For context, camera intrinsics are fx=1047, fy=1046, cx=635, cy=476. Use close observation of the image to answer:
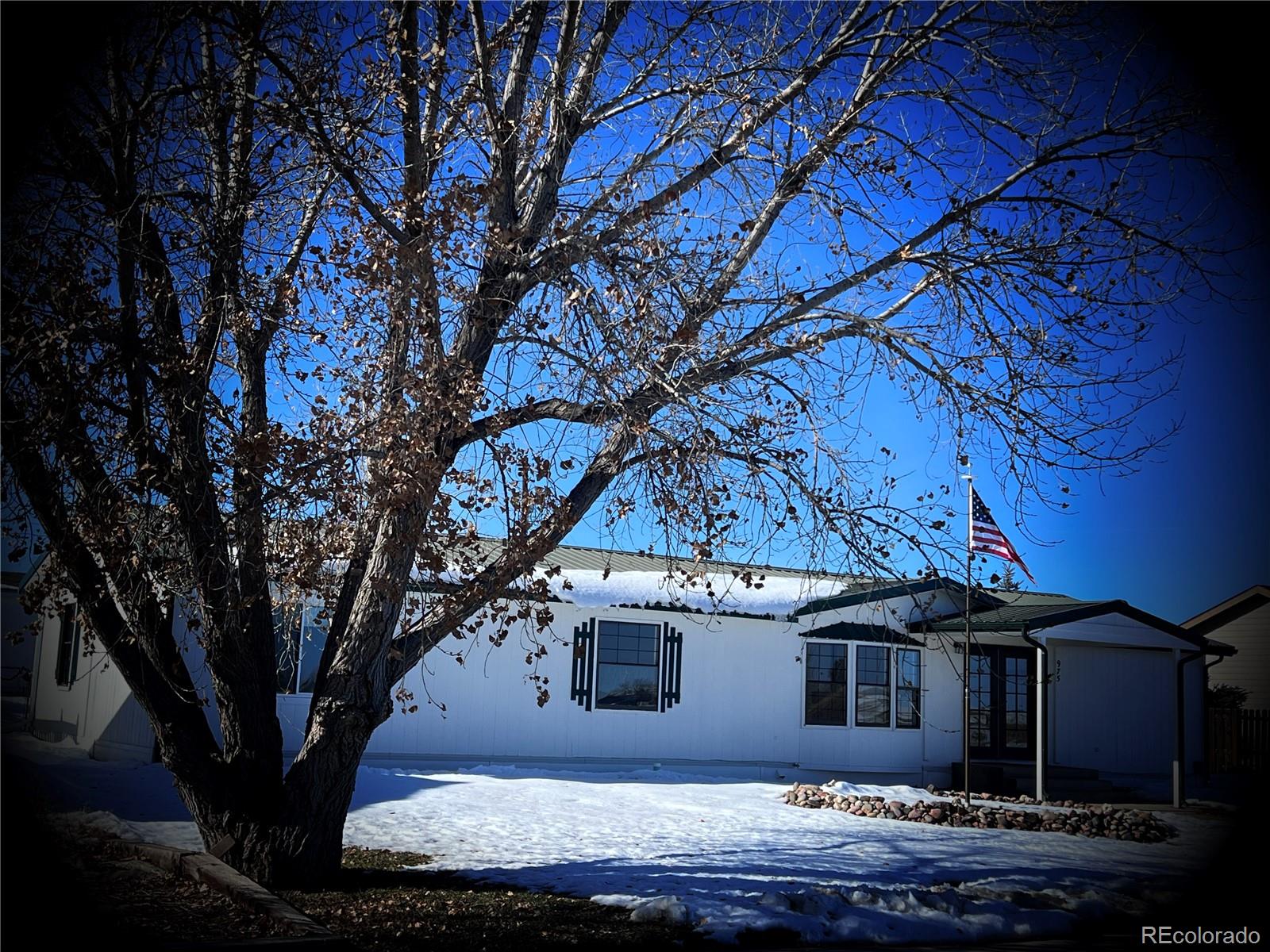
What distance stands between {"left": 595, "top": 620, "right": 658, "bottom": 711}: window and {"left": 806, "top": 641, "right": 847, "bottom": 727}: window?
302cm

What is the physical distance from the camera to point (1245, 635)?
65.4 feet

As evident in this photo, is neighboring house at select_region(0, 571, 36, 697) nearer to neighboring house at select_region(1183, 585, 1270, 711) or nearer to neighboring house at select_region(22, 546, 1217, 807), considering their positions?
neighboring house at select_region(22, 546, 1217, 807)

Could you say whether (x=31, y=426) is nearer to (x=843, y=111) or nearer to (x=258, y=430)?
(x=258, y=430)

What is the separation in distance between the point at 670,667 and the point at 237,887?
1090cm

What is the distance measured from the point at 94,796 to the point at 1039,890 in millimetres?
9448

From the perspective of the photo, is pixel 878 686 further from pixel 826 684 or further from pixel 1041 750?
pixel 1041 750

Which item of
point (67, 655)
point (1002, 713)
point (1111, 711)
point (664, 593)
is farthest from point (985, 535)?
point (67, 655)

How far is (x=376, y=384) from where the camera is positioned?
7258 mm

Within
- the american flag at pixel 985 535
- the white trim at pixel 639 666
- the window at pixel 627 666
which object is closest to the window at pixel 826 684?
the white trim at pixel 639 666

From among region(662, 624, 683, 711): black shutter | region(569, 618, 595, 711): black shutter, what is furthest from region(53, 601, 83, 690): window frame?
region(662, 624, 683, 711): black shutter

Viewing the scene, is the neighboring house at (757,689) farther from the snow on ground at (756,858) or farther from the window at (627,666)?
the snow on ground at (756,858)

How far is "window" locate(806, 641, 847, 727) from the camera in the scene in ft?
59.8

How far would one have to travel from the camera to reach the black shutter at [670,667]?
Result: 17.0 m

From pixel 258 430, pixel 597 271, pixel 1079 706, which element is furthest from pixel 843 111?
pixel 1079 706
